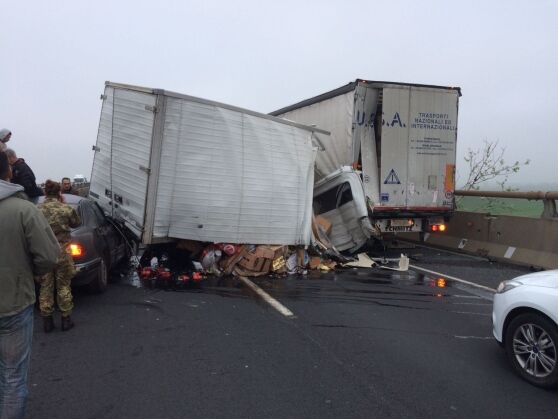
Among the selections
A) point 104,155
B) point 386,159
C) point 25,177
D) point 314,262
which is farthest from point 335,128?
point 25,177

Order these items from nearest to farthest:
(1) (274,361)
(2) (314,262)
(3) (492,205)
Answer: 1. (1) (274,361)
2. (2) (314,262)
3. (3) (492,205)

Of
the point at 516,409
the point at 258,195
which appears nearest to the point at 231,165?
the point at 258,195

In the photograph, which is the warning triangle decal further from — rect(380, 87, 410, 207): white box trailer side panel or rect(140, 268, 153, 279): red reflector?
rect(140, 268, 153, 279): red reflector

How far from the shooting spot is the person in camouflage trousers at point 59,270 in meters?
5.09

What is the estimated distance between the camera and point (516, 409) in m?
3.61

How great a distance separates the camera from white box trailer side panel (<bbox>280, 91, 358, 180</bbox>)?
981cm

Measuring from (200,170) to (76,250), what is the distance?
234 centimetres

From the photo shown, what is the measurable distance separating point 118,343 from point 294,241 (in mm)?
4384

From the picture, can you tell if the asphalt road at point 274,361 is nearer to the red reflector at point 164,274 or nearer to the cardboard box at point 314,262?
the red reflector at point 164,274

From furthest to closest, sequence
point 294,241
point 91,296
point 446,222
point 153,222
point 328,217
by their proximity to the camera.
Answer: point 446,222 < point 328,217 < point 294,241 < point 153,222 < point 91,296

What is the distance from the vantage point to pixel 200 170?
7664 millimetres

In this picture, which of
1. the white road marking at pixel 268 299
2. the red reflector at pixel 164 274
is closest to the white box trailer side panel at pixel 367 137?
the white road marking at pixel 268 299

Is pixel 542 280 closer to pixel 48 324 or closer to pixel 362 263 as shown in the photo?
pixel 48 324

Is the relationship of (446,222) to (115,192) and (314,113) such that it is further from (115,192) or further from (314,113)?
(115,192)
